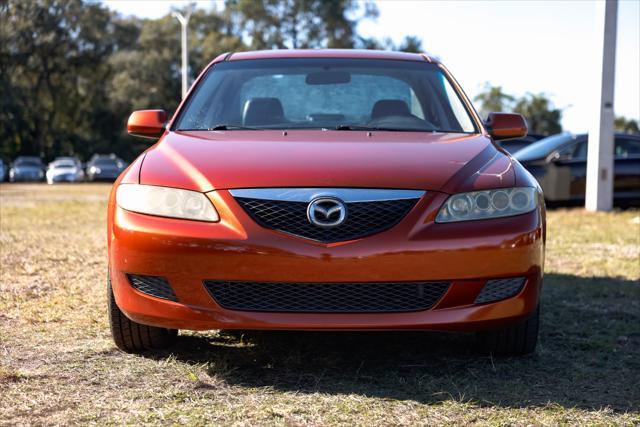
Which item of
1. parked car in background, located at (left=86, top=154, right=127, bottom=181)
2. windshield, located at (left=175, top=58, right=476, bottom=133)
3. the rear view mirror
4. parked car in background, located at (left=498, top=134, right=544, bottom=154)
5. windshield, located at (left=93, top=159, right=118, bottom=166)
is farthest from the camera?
windshield, located at (left=93, top=159, right=118, bottom=166)

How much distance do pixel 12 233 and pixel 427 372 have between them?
712 centimetres

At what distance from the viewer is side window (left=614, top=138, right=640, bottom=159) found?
13.9 m

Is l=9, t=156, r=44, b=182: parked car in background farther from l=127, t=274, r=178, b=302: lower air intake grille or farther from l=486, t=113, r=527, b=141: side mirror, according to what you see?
l=127, t=274, r=178, b=302: lower air intake grille

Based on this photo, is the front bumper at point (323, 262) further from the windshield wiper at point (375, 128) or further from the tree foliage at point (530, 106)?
the tree foliage at point (530, 106)

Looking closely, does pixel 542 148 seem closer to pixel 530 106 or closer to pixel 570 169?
pixel 570 169

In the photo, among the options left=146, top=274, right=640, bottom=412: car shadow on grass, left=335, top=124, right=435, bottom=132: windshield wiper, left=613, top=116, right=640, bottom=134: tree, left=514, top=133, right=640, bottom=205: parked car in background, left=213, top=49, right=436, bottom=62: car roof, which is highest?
left=213, top=49, right=436, bottom=62: car roof

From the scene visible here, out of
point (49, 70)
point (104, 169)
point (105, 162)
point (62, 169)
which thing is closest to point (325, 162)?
point (62, 169)

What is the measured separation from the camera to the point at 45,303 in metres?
4.97

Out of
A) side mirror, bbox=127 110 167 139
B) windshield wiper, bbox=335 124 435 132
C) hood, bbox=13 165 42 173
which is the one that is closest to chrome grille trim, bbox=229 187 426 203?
windshield wiper, bbox=335 124 435 132

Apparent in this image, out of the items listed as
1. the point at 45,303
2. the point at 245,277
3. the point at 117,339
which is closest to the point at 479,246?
the point at 245,277

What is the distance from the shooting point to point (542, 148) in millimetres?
13703

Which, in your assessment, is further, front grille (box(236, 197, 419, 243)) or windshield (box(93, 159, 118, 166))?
windshield (box(93, 159, 118, 166))

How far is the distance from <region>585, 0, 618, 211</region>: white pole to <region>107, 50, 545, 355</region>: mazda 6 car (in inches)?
389

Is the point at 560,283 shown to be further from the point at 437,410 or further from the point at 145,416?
the point at 145,416
